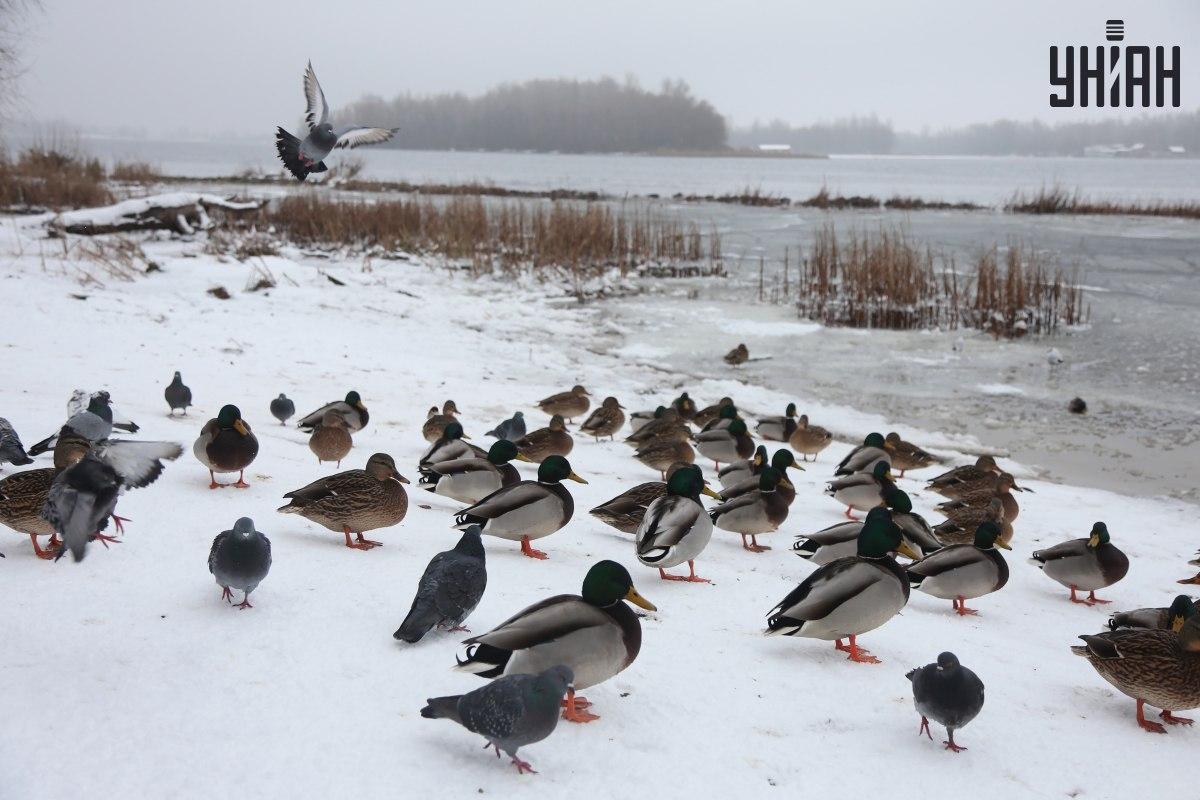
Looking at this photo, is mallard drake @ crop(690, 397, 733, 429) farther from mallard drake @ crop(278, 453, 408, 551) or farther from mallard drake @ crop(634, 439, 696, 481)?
mallard drake @ crop(278, 453, 408, 551)

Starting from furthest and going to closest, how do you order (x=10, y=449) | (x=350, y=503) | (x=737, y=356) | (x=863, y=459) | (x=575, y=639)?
1. (x=737, y=356)
2. (x=863, y=459)
3. (x=10, y=449)
4. (x=350, y=503)
5. (x=575, y=639)

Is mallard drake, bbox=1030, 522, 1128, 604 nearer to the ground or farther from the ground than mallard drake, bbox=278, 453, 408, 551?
nearer to the ground

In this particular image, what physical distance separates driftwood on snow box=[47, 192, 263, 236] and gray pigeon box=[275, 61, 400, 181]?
41.1 feet

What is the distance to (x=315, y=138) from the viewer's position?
12.8ft

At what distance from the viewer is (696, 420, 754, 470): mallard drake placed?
8.05 metres

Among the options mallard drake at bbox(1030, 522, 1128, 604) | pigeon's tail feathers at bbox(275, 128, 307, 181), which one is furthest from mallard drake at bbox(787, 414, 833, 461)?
pigeon's tail feathers at bbox(275, 128, 307, 181)

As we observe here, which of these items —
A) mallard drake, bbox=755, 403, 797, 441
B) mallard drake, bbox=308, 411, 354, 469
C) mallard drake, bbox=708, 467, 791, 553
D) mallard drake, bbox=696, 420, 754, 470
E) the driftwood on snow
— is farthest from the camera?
the driftwood on snow

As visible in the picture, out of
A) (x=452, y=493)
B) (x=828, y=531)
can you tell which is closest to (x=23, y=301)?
(x=452, y=493)

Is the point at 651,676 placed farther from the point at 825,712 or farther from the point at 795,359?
the point at 795,359

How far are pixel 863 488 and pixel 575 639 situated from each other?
162 inches

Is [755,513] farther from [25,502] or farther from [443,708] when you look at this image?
[25,502]

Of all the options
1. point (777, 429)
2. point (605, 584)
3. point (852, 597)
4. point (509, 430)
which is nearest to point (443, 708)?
point (605, 584)

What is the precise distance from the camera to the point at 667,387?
38.5ft

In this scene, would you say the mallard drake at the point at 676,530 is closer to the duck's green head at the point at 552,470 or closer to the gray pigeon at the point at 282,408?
the duck's green head at the point at 552,470
